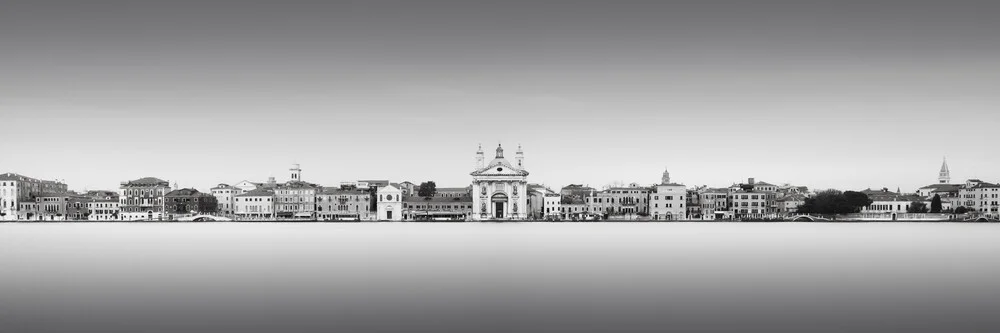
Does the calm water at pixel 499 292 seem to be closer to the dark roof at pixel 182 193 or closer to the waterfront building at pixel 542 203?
the waterfront building at pixel 542 203

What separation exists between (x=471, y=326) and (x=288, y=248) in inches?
732

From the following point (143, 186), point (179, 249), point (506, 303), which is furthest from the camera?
point (143, 186)

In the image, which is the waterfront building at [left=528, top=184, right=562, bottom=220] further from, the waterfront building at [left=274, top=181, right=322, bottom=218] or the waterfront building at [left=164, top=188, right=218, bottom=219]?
the waterfront building at [left=164, top=188, right=218, bottom=219]

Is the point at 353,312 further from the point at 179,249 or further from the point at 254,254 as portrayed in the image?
the point at 179,249

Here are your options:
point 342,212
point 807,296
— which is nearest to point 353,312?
point 807,296

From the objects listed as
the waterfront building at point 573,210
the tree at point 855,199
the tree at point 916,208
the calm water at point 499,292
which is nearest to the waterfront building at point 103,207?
the waterfront building at point 573,210

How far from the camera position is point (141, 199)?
84.3 m

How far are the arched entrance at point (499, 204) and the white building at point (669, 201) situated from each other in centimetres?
1330

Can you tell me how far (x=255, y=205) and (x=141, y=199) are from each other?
997cm

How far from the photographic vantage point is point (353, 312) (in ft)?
43.2

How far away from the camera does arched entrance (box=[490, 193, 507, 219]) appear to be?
82.7 m

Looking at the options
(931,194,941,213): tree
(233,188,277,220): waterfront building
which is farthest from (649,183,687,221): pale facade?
(233,188,277,220): waterfront building

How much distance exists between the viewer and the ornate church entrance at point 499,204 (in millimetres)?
82688

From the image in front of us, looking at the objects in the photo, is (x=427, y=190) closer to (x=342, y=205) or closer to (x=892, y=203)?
(x=342, y=205)
